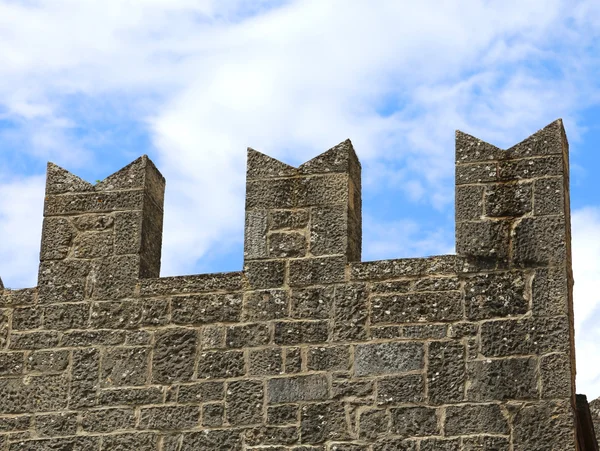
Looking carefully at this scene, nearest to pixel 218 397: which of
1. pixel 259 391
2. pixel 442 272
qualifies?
pixel 259 391

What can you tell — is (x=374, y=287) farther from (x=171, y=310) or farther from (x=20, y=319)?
(x=20, y=319)

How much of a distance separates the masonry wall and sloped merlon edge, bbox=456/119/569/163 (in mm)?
14

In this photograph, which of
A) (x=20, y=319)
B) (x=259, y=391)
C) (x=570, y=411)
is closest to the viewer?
(x=570, y=411)

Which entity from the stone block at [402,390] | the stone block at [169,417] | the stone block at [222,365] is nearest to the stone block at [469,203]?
the stone block at [402,390]

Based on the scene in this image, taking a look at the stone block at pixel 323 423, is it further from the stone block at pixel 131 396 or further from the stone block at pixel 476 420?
the stone block at pixel 131 396

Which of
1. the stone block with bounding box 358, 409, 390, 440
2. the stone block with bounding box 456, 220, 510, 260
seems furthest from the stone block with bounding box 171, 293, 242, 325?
the stone block with bounding box 456, 220, 510, 260

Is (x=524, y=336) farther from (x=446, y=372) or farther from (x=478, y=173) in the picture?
(x=478, y=173)

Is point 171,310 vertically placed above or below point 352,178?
below

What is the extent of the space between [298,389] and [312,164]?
1476 mm

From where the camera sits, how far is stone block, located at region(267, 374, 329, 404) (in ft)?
26.9

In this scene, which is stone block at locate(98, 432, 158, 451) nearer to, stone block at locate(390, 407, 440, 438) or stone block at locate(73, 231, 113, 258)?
stone block at locate(73, 231, 113, 258)

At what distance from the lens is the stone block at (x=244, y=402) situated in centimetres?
826

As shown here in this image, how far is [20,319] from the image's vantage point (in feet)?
29.2

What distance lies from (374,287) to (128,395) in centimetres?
167
